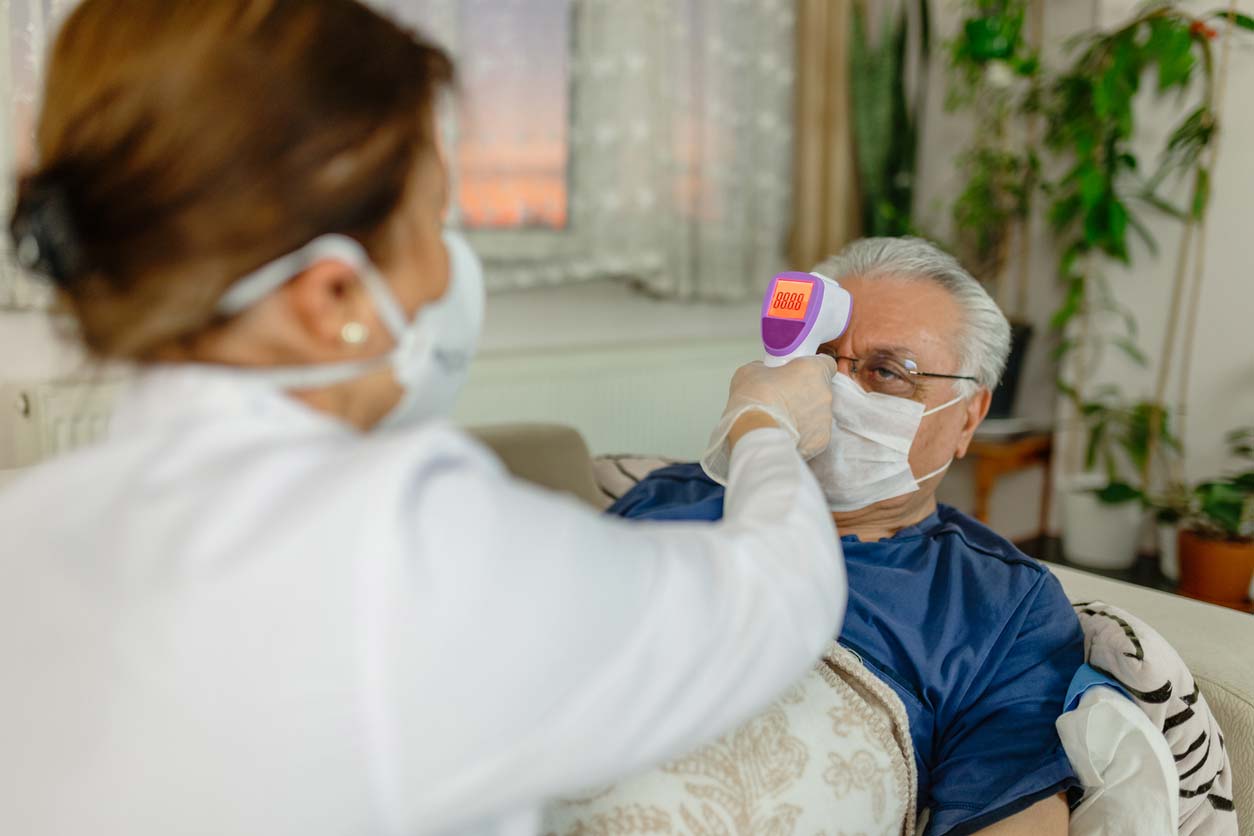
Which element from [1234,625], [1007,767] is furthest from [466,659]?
[1234,625]

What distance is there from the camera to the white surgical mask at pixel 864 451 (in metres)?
1.38

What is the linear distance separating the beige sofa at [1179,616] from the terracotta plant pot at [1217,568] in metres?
1.52

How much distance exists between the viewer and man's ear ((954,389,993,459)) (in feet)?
4.92

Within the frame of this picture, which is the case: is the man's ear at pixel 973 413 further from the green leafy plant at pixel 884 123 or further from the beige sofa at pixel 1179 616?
the green leafy plant at pixel 884 123

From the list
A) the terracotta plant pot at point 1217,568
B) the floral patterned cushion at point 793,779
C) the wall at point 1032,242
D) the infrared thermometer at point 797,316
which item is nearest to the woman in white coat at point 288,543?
the floral patterned cushion at point 793,779

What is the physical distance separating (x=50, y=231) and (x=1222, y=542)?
3126mm

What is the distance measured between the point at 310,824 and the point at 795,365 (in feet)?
2.15

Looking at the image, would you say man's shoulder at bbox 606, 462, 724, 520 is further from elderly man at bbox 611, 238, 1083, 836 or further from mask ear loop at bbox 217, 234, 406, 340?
mask ear loop at bbox 217, 234, 406, 340

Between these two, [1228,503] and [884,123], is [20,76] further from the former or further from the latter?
[1228,503]

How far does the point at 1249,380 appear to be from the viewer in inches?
123

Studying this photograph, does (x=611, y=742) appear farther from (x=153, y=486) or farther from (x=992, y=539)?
(x=992, y=539)

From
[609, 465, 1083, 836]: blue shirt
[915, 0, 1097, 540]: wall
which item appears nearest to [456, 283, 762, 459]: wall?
[915, 0, 1097, 540]: wall

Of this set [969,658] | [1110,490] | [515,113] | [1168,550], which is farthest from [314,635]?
[1168,550]

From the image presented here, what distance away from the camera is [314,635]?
516 mm
